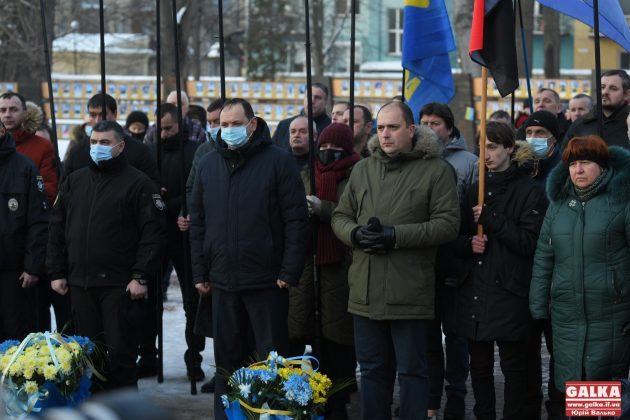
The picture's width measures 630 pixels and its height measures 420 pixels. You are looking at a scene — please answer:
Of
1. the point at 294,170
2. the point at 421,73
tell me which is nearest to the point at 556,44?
the point at 421,73

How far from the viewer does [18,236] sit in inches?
306

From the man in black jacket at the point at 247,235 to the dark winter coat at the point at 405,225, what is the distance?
1.49ft

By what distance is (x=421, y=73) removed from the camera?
28.0ft

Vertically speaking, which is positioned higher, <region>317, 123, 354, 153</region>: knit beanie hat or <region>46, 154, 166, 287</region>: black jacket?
<region>317, 123, 354, 153</region>: knit beanie hat

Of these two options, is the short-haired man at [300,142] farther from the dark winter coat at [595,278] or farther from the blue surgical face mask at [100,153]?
the dark winter coat at [595,278]

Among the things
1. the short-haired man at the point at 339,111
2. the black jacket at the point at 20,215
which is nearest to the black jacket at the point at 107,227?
the black jacket at the point at 20,215

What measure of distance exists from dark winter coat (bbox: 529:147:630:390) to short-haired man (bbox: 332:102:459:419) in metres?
0.63

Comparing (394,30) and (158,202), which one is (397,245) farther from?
(394,30)

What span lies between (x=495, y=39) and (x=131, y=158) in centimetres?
259

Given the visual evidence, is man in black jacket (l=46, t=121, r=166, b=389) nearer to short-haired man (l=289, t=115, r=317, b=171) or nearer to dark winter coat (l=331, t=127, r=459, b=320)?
short-haired man (l=289, t=115, r=317, b=171)

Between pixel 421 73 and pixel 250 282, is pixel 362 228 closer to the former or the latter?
pixel 250 282

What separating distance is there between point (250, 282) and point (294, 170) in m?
0.70

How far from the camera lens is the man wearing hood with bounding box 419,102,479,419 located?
6770 mm

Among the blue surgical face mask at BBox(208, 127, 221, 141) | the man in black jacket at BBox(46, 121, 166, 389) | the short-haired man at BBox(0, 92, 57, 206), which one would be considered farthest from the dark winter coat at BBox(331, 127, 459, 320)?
the short-haired man at BBox(0, 92, 57, 206)
